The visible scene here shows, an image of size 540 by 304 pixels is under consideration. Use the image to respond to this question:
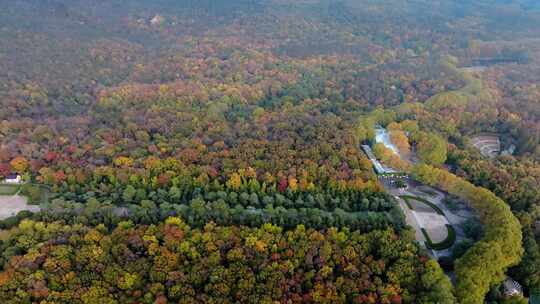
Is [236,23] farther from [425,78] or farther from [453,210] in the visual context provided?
[453,210]

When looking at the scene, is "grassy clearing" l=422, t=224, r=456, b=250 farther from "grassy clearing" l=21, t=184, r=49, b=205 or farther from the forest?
"grassy clearing" l=21, t=184, r=49, b=205

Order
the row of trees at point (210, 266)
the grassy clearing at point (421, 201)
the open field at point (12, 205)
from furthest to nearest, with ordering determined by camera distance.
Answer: the grassy clearing at point (421, 201) < the open field at point (12, 205) < the row of trees at point (210, 266)

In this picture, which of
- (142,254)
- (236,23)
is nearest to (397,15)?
(236,23)

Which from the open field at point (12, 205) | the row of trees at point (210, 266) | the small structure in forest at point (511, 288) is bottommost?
the small structure in forest at point (511, 288)

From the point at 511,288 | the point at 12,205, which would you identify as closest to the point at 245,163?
the point at 12,205

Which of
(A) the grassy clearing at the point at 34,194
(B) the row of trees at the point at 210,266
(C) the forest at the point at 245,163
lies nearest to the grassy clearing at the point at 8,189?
(A) the grassy clearing at the point at 34,194

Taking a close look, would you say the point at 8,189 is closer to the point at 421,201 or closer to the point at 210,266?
the point at 210,266

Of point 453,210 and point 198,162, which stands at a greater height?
point 198,162

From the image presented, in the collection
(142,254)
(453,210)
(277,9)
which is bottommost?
(453,210)

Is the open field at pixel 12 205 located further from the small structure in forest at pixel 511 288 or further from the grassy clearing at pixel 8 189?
the small structure in forest at pixel 511 288
